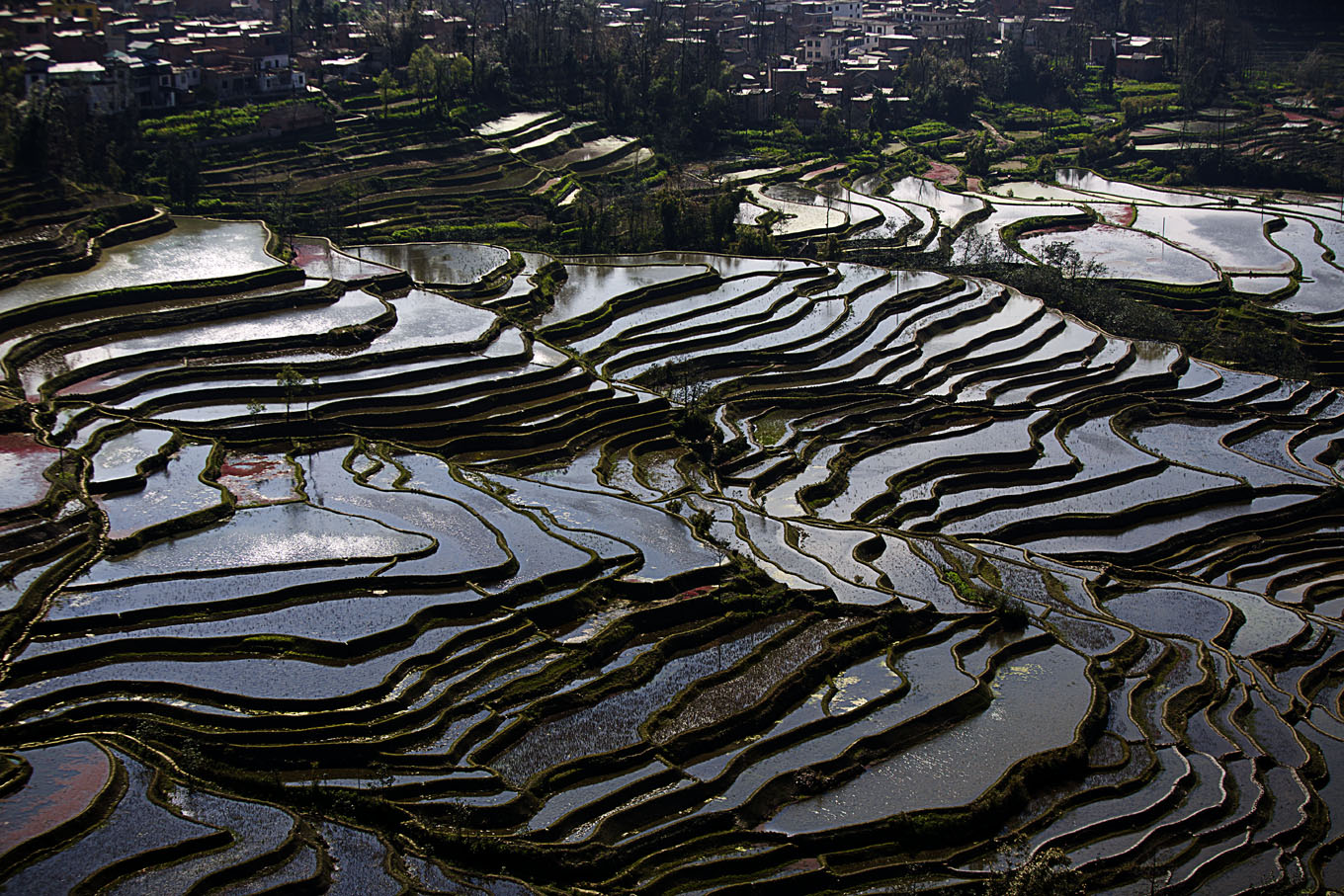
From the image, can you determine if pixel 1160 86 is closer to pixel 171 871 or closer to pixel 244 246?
pixel 244 246

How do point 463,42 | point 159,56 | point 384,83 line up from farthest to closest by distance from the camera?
point 463,42, point 384,83, point 159,56

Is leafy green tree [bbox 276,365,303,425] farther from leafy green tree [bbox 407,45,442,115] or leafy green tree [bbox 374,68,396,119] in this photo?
leafy green tree [bbox 407,45,442,115]

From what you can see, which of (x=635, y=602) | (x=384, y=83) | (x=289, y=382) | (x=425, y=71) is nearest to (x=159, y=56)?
(x=384, y=83)

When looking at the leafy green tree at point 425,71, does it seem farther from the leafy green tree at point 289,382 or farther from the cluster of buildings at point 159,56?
the leafy green tree at point 289,382

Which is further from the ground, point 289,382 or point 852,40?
point 852,40

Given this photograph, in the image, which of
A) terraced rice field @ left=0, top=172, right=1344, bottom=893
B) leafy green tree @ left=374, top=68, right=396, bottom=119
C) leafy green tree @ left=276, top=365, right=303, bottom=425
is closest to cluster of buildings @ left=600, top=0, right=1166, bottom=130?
leafy green tree @ left=374, top=68, right=396, bottom=119

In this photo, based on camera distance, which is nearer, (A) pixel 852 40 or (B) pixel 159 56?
(B) pixel 159 56

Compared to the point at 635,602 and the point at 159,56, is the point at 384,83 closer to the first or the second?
the point at 159,56

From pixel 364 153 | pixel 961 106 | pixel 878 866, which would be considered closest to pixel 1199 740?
pixel 878 866
